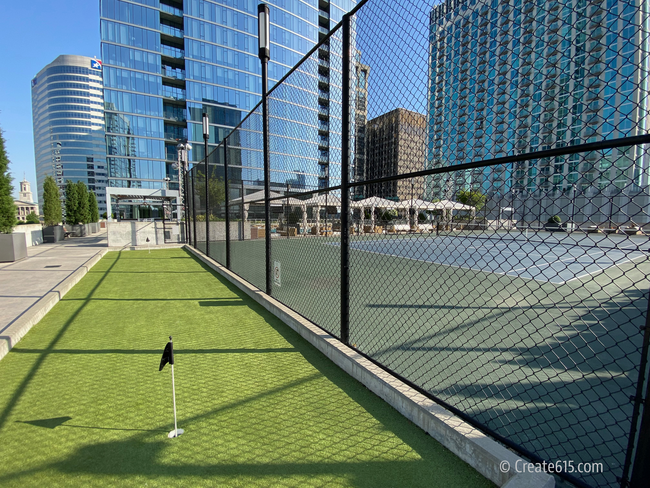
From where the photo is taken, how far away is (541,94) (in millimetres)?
1853

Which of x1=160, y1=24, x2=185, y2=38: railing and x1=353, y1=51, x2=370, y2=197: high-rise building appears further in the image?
x1=160, y1=24, x2=185, y2=38: railing

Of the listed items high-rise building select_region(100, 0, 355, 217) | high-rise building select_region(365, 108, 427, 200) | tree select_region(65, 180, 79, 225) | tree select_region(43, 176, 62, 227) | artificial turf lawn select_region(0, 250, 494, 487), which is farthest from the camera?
high-rise building select_region(100, 0, 355, 217)

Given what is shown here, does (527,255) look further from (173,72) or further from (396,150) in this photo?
(173,72)

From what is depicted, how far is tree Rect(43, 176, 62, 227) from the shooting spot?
2427 cm

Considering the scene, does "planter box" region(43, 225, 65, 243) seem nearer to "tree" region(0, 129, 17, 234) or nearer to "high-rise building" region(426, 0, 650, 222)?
"tree" region(0, 129, 17, 234)

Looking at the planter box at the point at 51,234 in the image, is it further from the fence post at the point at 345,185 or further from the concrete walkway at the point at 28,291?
the fence post at the point at 345,185

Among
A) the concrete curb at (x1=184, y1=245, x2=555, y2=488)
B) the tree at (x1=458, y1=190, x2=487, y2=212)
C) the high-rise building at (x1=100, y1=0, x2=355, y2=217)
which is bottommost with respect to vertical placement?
the concrete curb at (x1=184, y1=245, x2=555, y2=488)

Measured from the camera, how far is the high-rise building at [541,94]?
1.55 metres

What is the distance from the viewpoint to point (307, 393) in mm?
2793

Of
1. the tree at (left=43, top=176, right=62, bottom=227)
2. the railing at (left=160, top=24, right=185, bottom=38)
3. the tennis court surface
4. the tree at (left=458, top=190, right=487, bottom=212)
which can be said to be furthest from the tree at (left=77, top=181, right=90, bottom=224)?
the tree at (left=458, top=190, right=487, bottom=212)

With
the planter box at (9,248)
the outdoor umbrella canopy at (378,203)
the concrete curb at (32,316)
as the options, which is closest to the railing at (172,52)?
the planter box at (9,248)

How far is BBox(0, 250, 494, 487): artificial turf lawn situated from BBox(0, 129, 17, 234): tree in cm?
1114

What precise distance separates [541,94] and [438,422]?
2.19 metres

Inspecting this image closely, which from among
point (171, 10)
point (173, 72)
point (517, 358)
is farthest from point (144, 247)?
point (171, 10)
